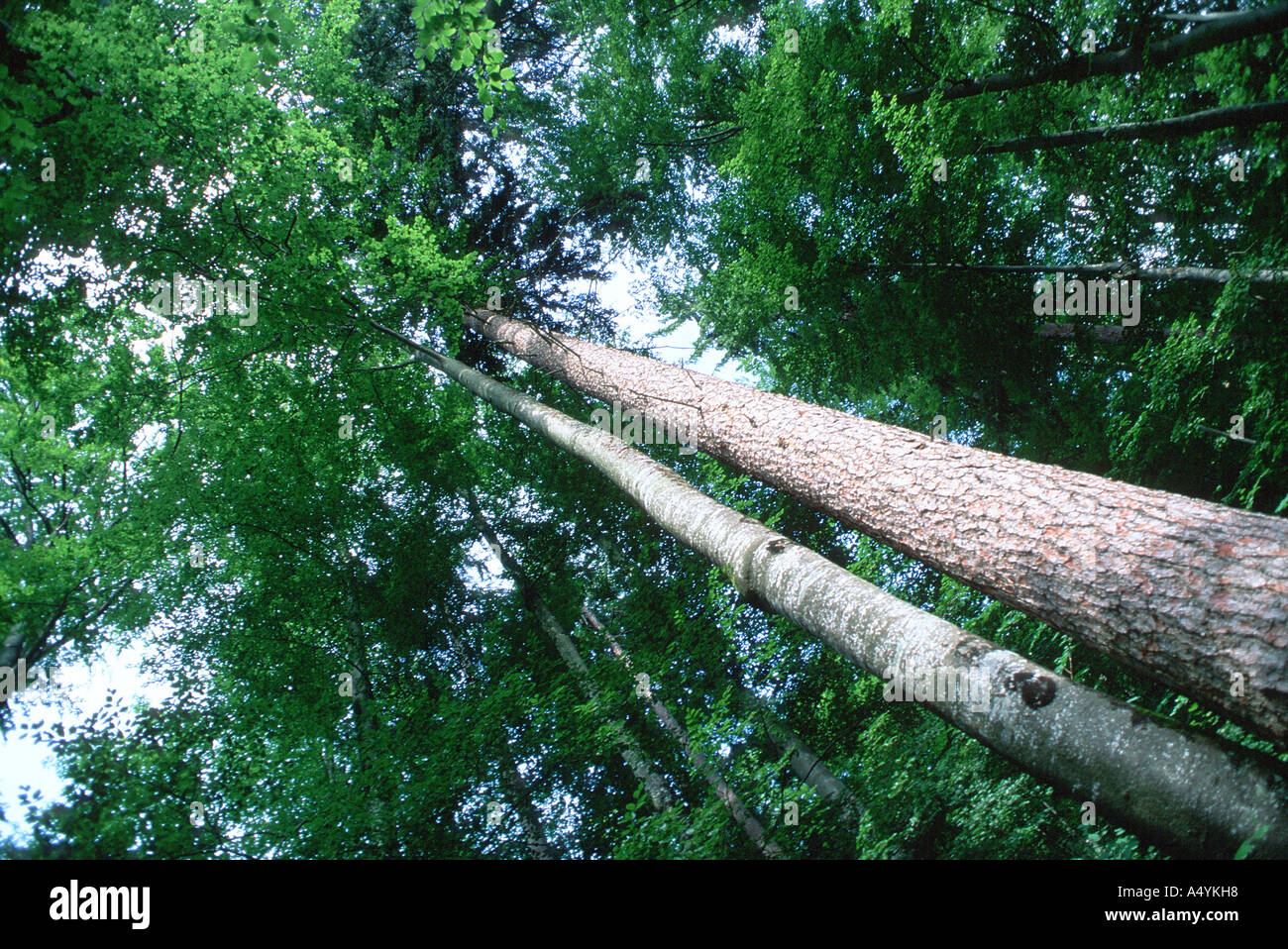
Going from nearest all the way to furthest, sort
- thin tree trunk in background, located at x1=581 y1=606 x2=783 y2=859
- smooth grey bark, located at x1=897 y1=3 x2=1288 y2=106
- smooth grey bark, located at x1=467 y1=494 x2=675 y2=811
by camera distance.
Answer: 1. smooth grey bark, located at x1=897 y1=3 x2=1288 y2=106
2. thin tree trunk in background, located at x1=581 y1=606 x2=783 y2=859
3. smooth grey bark, located at x1=467 y1=494 x2=675 y2=811

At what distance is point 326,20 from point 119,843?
9932 mm

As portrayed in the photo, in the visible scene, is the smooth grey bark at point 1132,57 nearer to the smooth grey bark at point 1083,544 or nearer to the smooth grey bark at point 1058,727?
the smooth grey bark at point 1083,544

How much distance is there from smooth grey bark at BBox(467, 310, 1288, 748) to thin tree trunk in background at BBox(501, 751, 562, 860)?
13.3 feet

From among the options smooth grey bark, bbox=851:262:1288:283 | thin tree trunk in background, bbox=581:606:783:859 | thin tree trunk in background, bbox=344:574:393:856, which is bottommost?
thin tree trunk in background, bbox=581:606:783:859

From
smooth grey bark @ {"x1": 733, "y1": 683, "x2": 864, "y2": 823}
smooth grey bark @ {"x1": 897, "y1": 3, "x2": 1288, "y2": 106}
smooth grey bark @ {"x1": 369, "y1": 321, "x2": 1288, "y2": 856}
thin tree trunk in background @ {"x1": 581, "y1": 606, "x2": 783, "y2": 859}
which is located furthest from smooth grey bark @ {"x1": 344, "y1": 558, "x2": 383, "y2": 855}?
smooth grey bark @ {"x1": 897, "y1": 3, "x2": 1288, "y2": 106}

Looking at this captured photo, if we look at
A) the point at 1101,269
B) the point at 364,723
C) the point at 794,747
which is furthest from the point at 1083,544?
the point at 364,723

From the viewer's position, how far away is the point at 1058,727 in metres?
1.84

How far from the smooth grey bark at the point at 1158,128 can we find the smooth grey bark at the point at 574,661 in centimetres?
632

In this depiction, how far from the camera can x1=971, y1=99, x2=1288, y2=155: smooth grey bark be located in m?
3.67

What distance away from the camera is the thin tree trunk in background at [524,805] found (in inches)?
206

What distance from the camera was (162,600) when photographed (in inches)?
274

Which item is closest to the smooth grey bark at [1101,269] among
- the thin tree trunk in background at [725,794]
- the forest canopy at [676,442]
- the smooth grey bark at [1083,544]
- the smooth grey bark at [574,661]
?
the forest canopy at [676,442]

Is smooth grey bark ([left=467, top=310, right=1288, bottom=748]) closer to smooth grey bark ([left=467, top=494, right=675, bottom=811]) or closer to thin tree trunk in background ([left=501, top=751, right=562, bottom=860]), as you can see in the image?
smooth grey bark ([left=467, top=494, right=675, bottom=811])

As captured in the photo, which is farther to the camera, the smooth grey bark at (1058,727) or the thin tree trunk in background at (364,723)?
the thin tree trunk in background at (364,723)
